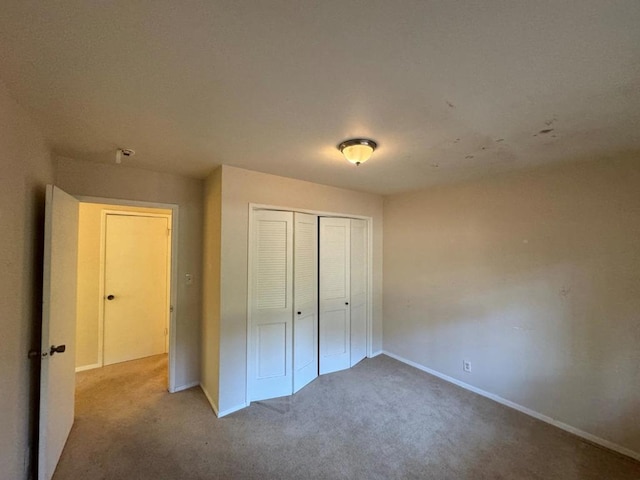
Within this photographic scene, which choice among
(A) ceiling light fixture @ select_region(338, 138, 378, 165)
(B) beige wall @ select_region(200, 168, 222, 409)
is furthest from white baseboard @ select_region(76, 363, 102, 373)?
(A) ceiling light fixture @ select_region(338, 138, 378, 165)

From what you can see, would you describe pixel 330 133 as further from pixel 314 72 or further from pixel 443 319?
pixel 443 319

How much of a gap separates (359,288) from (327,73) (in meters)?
2.97

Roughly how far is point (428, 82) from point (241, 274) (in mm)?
2126

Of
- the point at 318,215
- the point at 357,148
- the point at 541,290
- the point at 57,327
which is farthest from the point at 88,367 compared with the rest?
the point at 541,290

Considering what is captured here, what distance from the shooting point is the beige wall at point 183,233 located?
262 cm

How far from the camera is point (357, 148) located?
1912 mm

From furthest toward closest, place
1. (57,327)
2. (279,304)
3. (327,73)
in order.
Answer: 1. (279,304)
2. (57,327)
3. (327,73)

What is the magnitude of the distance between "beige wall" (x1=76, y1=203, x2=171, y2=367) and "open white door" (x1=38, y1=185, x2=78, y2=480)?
1.40 m

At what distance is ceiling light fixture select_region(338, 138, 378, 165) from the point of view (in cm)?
191

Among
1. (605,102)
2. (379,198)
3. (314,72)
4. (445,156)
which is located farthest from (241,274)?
(605,102)

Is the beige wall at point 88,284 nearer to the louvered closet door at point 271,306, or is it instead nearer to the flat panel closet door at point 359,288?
the louvered closet door at point 271,306

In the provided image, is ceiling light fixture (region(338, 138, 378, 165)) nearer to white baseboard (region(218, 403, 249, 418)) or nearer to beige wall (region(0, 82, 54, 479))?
beige wall (region(0, 82, 54, 479))

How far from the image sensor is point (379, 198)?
4.00m

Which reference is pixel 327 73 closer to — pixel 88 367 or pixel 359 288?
pixel 359 288
